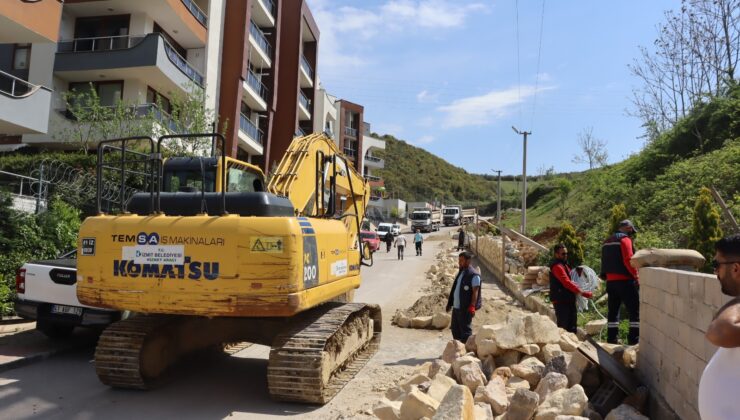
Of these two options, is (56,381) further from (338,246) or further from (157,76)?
(157,76)

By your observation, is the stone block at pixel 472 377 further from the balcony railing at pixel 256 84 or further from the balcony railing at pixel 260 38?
the balcony railing at pixel 260 38

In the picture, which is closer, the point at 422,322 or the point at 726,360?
the point at 726,360

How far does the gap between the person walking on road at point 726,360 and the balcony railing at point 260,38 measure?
1177 inches

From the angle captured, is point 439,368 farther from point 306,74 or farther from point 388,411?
point 306,74

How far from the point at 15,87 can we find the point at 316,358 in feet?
42.7

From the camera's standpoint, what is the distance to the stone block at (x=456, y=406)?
4336 mm

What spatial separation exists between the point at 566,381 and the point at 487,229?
33.4 metres

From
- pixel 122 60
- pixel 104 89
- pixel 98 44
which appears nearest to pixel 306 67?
pixel 98 44

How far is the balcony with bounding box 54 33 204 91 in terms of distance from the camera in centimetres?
2045

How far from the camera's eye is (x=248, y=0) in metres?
28.0

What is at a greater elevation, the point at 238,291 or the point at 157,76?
the point at 157,76

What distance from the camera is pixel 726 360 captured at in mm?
2160

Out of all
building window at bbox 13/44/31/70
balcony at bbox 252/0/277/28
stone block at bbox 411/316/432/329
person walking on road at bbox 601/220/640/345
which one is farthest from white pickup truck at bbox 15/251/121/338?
balcony at bbox 252/0/277/28

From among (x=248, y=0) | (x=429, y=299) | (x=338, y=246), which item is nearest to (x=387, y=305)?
(x=429, y=299)
